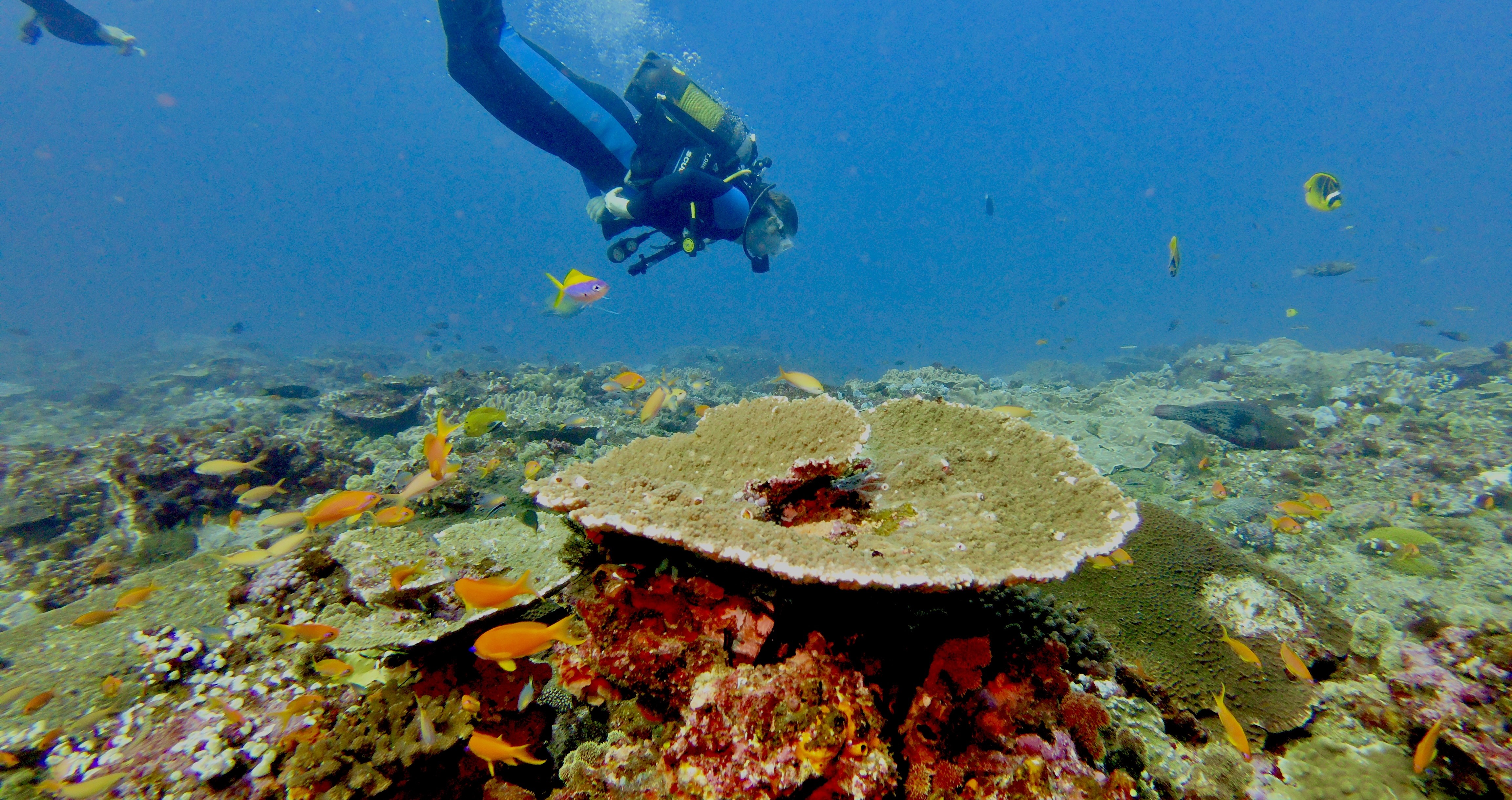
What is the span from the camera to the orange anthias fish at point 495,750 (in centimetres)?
206

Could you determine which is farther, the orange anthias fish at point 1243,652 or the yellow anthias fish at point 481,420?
the yellow anthias fish at point 481,420

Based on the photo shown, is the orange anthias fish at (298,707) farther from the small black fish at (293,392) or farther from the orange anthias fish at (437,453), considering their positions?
the small black fish at (293,392)

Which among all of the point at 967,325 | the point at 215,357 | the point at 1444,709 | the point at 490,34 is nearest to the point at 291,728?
the point at 1444,709

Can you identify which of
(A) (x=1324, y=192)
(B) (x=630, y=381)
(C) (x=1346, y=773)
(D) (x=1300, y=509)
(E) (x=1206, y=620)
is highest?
(A) (x=1324, y=192)

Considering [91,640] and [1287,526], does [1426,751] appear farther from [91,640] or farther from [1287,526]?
[91,640]

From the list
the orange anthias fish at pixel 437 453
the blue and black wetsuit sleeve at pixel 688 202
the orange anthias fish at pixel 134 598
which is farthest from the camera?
the blue and black wetsuit sleeve at pixel 688 202

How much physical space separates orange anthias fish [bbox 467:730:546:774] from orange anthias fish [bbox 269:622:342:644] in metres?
1.00

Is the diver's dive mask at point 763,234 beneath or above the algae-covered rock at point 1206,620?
above

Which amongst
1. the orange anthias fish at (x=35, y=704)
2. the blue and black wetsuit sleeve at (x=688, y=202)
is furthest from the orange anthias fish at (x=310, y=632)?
the blue and black wetsuit sleeve at (x=688, y=202)

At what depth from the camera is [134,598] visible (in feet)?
11.2

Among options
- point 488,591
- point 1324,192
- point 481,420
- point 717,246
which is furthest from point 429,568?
point 717,246

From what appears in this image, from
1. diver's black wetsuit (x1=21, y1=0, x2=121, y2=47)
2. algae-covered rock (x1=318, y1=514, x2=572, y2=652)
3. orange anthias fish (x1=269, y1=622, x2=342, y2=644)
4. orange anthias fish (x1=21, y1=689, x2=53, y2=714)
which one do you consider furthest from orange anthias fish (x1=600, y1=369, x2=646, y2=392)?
diver's black wetsuit (x1=21, y1=0, x2=121, y2=47)

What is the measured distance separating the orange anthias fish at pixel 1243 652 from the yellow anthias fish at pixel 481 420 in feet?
18.2

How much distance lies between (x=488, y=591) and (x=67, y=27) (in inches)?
840
